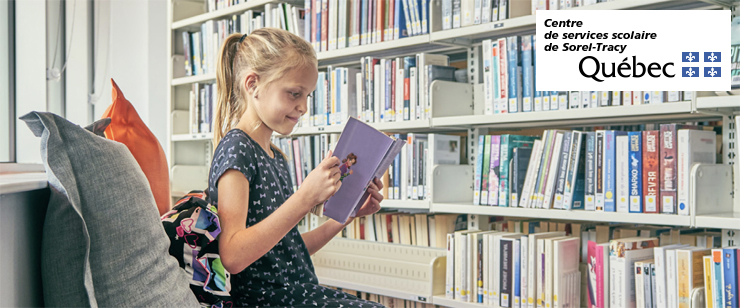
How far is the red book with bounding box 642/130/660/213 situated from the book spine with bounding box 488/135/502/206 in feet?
1.59

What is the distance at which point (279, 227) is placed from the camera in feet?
3.84

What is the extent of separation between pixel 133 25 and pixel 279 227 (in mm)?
3331

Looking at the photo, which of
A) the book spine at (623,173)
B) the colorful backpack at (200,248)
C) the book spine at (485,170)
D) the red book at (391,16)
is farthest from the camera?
the red book at (391,16)

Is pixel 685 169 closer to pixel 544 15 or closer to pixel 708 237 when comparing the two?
pixel 708 237

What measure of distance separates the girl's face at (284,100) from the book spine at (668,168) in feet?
3.58

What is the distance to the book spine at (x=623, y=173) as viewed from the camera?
6.07 ft

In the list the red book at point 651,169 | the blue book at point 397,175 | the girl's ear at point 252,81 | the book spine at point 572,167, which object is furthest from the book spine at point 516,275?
the girl's ear at point 252,81

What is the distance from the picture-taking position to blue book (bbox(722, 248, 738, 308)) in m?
1.63

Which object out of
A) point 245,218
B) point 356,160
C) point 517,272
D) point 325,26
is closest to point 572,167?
point 517,272

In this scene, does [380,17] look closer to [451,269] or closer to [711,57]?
[451,269]

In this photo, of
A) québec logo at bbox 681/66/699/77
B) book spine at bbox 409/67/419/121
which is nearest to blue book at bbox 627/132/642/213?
québec logo at bbox 681/66/699/77

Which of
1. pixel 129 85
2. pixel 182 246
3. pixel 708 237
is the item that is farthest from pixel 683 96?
pixel 129 85

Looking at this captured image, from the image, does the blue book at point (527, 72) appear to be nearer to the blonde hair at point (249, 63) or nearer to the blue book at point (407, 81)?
the blue book at point (407, 81)

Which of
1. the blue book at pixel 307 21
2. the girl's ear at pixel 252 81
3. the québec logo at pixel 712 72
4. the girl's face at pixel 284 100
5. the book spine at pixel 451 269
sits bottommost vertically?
the book spine at pixel 451 269
